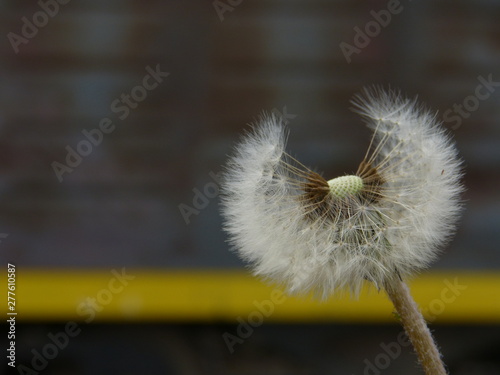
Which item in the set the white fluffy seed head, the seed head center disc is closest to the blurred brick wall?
the white fluffy seed head

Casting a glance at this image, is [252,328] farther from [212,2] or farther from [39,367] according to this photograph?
[212,2]

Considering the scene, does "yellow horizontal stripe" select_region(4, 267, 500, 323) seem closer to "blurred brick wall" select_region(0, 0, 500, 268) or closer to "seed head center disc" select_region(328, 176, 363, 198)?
"blurred brick wall" select_region(0, 0, 500, 268)

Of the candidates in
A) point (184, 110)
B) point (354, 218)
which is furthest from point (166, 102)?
point (354, 218)

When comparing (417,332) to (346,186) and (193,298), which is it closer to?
(346,186)

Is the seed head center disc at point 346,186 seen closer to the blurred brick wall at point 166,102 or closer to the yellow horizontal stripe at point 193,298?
the yellow horizontal stripe at point 193,298

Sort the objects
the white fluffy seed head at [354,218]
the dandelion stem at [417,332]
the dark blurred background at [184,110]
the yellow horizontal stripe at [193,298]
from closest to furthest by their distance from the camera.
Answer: the dandelion stem at [417,332] → the white fluffy seed head at [354,218] → the yellow horizontal stripe at [193,298] → the dark blurred background at [184,110]

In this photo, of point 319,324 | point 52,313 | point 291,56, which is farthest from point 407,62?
point 52,313

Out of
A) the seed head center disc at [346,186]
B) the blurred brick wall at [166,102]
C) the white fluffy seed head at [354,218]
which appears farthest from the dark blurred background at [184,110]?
the seed head center disc at [346,186]
